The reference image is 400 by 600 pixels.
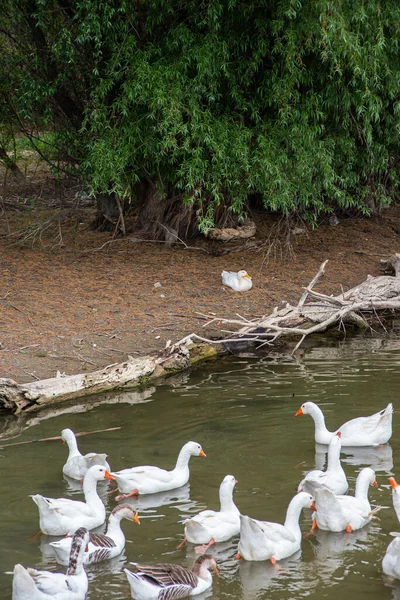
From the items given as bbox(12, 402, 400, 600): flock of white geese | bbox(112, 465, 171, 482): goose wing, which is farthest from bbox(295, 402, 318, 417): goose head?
bbox(112, 465, 171, 482): goose wing

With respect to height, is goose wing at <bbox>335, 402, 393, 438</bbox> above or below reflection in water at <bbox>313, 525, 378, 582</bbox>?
above

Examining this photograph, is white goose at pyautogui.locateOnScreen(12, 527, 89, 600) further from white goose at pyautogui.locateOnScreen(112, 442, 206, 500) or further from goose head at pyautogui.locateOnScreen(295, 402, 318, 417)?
goose head at pyautogui.locateOnScreen(295, 402, 318, 417)

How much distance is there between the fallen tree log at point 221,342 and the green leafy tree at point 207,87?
245 centimetres

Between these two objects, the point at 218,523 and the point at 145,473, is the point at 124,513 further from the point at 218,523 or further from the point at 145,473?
the point at 145,473

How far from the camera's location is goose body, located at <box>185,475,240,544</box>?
763 cm

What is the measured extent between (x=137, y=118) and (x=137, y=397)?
5.89 m

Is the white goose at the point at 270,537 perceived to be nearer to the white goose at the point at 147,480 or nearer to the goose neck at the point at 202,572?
the goose neck at the point at 202,572

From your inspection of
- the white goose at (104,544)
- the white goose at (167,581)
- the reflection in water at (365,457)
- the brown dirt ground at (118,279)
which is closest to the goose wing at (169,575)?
the white goose at (167,581)

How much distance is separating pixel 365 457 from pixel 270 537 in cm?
284

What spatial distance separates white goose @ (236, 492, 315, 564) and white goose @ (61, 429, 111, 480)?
1.97m

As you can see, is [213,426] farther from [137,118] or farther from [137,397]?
[137,118]

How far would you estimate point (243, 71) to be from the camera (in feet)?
51.6

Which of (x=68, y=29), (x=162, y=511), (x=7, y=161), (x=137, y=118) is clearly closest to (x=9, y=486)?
(x=162, y=511)

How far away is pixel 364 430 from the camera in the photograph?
32.5 ft
